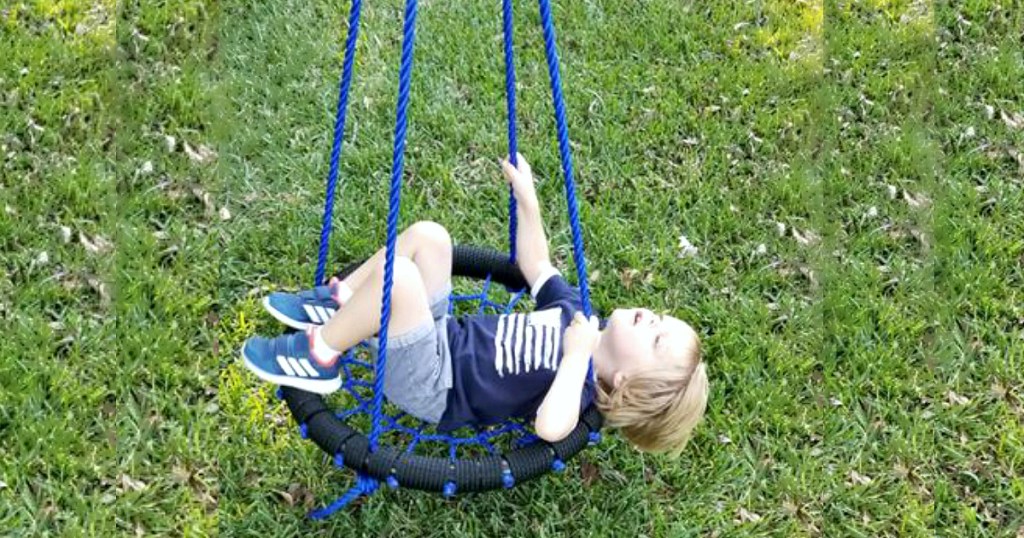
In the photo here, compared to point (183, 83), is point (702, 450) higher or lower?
lower

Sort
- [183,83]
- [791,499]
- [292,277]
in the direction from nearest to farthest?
[791,499], [292,277], [183,83]

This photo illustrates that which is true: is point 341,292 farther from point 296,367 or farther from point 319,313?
point 296,367

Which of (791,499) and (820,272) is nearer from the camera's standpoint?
(791,499)

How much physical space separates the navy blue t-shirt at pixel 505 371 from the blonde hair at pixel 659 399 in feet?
0.24

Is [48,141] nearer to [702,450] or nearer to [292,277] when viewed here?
[292,277]

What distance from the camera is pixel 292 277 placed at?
11.3ft

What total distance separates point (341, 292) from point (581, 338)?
0.71 m

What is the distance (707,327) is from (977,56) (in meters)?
2.17

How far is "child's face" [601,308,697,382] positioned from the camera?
264cm

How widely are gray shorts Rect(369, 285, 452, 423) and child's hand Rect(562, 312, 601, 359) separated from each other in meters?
0.33

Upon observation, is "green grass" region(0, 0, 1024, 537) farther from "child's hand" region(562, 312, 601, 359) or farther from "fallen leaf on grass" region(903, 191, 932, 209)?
"child's hand" region(562, 312, 601, 359)

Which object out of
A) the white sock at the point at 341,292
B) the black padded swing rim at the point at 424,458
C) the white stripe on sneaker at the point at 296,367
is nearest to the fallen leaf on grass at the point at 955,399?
the black padded swing rim at the point at 424,458

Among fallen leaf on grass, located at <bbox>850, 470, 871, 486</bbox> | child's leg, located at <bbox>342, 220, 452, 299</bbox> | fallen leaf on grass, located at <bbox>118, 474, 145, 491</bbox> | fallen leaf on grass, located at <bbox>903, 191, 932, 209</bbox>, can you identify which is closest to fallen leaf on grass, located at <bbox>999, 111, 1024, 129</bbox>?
fallen leaf on grass, located at <bbox>903, 191, 932, 209</bbox>

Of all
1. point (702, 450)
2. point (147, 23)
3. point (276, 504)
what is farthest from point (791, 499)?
point (147, 23)
